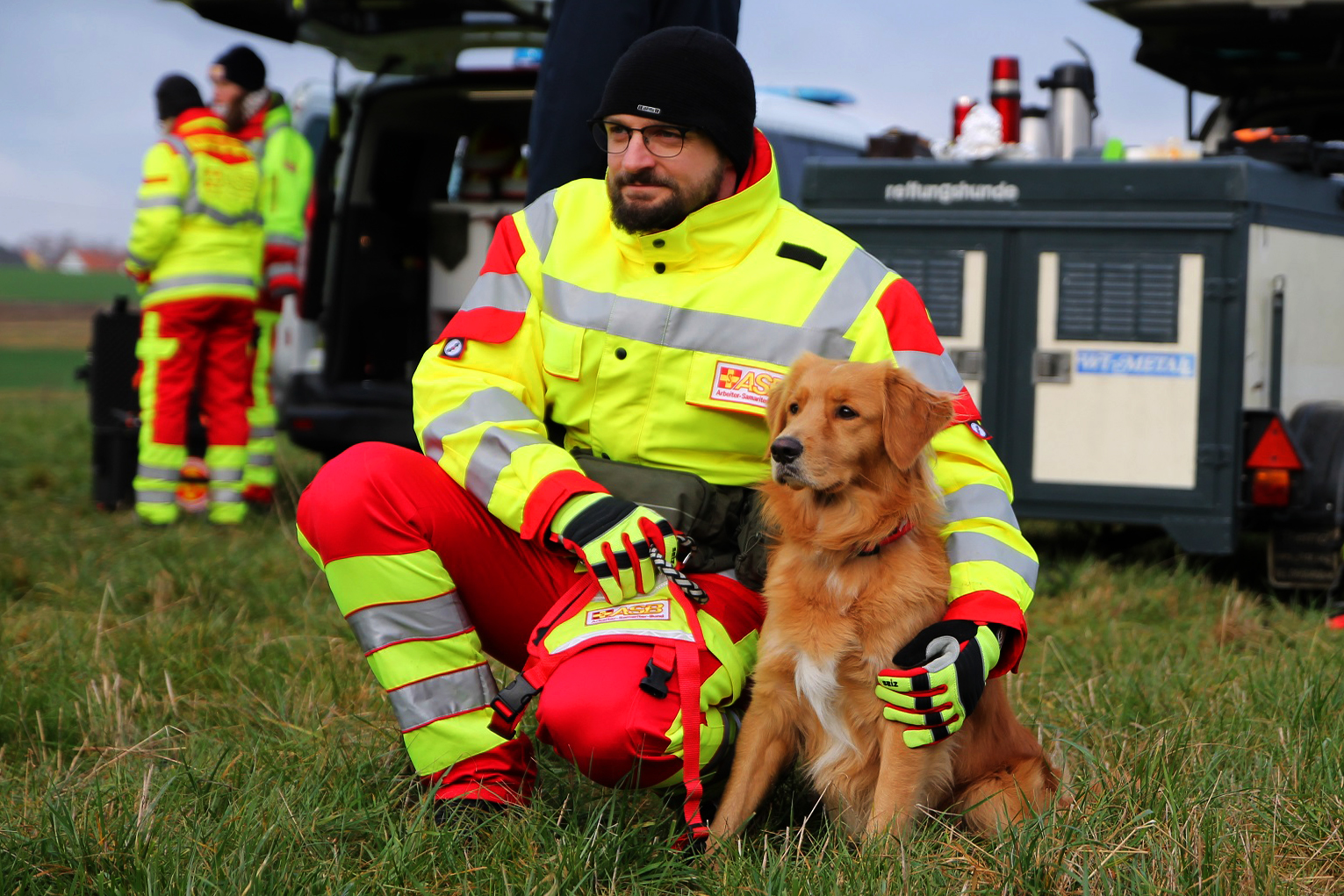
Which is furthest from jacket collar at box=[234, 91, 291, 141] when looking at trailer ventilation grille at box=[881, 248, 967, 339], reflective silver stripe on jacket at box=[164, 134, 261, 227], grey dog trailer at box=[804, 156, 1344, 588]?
trailer ventilation grille at box=[881, 248, 967, 339]

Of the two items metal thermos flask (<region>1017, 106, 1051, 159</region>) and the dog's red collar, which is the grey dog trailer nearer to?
metal thermos flask (<region>1017, 106, 1051, 159</region>)

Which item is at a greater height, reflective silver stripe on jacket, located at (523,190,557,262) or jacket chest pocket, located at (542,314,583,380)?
reflective silver stripe on jacket, located at (523,190,557,262)

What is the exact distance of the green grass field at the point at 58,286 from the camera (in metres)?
30.5

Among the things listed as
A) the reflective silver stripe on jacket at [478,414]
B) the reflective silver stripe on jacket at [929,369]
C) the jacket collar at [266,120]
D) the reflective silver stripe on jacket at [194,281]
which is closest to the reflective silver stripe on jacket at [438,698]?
the reflective silver stripe on jacket at [478,414]

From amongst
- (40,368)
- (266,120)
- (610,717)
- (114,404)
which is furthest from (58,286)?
(610,717)

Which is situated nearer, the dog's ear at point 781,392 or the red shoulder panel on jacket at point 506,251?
the dog's ear at point 781,392

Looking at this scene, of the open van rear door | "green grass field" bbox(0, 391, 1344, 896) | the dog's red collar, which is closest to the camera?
"green grass field" bbox(0, 391, 1344, 896)

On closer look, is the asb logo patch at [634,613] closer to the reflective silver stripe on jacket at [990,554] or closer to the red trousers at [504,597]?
the red trousers at [504,597]

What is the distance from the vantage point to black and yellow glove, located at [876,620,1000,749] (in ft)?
Result: 7.91

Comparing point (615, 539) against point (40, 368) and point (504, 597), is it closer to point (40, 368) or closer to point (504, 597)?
point (504, 597)

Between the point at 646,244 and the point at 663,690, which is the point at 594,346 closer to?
the point at 646,244

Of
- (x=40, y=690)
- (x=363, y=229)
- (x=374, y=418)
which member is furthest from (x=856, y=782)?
(x=363, y=229)

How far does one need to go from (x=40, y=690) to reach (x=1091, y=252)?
4.15 meters

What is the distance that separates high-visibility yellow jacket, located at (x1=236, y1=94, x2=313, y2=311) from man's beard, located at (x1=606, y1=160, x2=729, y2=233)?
455 cm
